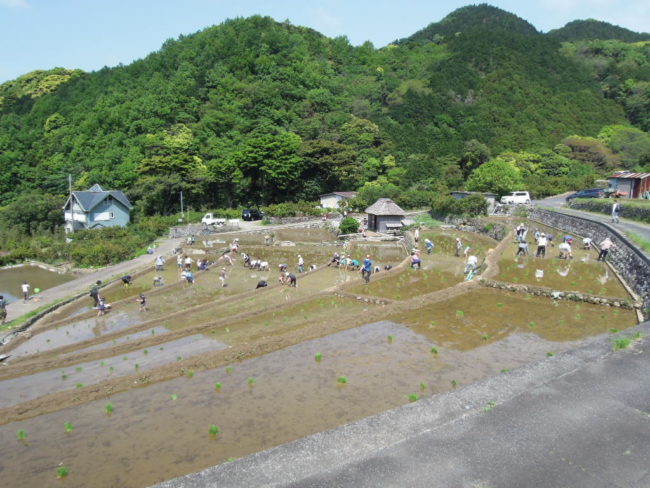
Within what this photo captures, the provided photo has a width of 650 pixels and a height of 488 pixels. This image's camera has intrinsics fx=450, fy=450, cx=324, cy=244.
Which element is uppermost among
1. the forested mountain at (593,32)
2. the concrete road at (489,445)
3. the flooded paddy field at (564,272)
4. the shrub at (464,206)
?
the forested mountain at (593,32)

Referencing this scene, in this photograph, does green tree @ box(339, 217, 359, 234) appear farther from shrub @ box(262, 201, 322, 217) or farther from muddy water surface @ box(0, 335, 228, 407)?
muddy water surface @ box(0, 335, 228, 407)

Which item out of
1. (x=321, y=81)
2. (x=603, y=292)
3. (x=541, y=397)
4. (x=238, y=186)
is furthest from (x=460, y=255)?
(x=321, y=81)

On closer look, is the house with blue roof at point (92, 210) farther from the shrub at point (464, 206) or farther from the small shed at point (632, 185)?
the small shed at point (632, 185)

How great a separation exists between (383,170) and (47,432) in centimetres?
5542

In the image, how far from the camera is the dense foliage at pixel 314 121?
2068 inches

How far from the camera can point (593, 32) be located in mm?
141250

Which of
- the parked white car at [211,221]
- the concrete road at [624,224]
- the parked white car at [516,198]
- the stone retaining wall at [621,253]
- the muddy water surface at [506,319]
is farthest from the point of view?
the parked white car at [516,198]

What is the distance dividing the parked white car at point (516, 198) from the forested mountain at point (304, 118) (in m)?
8.64

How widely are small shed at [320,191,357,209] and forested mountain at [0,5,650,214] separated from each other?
302 cm

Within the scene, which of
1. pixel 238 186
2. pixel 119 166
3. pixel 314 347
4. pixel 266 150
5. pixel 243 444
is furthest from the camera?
pixel 119 166

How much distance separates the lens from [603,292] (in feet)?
55.3

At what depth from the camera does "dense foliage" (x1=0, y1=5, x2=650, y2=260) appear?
52.5 metres

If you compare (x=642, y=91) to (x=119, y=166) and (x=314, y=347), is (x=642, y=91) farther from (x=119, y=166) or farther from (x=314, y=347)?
(x=314, y=347)

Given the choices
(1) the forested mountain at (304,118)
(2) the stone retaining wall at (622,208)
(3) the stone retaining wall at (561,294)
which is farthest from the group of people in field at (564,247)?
(1) the forested mountain at (304,118)
